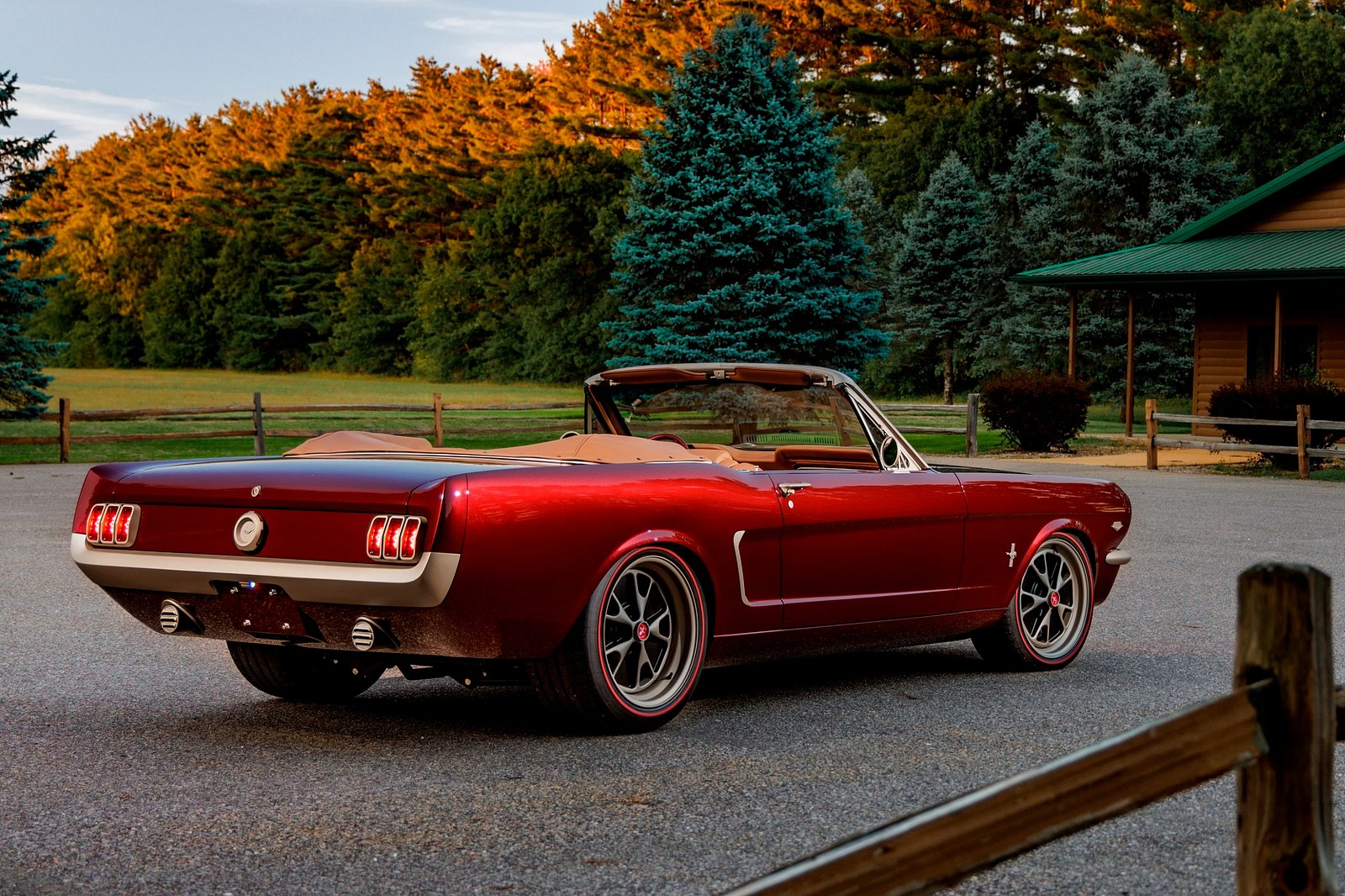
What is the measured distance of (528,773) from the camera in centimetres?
529

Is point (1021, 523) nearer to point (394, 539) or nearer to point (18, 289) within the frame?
point (394, 539)

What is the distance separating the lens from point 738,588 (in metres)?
6.09

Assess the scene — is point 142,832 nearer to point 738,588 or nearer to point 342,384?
point 738,588

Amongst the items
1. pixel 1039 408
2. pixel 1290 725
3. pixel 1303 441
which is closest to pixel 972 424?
pixel 1039 408

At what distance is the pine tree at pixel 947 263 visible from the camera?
188 feet

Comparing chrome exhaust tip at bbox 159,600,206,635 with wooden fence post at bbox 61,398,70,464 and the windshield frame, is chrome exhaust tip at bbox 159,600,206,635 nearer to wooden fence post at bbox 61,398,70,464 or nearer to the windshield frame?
the windshield frame

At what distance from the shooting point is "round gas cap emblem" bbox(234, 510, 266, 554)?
5453 millimetres

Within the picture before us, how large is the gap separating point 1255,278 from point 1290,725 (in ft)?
94.9

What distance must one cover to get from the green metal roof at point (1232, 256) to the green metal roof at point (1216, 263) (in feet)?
0.05

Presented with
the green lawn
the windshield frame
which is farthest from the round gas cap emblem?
the green lawn

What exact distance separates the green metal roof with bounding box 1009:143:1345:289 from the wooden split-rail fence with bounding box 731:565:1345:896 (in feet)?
91.3

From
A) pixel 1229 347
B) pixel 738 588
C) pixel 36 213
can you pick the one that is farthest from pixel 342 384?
pixel 738 588

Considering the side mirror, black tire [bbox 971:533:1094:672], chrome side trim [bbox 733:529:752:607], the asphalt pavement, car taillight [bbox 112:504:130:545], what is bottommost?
the asphalt pavement

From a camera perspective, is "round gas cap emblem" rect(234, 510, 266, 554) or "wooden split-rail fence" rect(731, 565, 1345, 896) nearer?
"wooden split-rail fence" rect(731, 565, 1345, 896)
